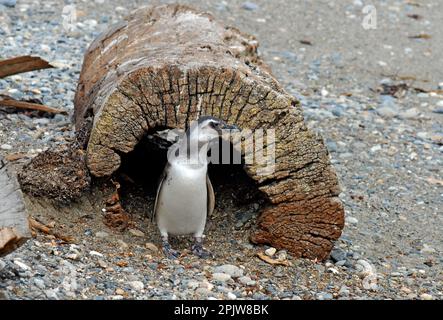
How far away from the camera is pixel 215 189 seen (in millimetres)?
6934

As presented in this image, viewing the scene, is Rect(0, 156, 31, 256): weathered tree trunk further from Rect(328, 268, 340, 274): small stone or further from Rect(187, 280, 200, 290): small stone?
Rect(328, 268, 340, 274): small stone

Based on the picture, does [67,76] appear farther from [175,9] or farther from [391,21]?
[391,21]

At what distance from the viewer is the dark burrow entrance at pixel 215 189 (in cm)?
649

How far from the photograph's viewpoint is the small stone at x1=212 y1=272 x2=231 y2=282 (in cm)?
570

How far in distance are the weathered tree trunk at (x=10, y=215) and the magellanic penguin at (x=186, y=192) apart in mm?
1479

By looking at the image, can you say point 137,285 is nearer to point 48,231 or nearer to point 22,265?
point 22,265

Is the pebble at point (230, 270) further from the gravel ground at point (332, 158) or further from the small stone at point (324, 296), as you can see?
the small stone at point (324, 296)

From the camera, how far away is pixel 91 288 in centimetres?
520

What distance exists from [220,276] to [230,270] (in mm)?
144

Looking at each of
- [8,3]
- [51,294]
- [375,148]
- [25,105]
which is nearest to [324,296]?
[51,294]

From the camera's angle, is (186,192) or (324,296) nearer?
(324,296)

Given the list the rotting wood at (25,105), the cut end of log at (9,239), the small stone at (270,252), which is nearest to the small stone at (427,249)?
the small stone at (270,252)

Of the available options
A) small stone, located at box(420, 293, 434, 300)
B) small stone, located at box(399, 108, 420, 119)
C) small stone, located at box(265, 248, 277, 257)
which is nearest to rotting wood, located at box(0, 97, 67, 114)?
small stone, located at box(265, 248, 277, 257)
